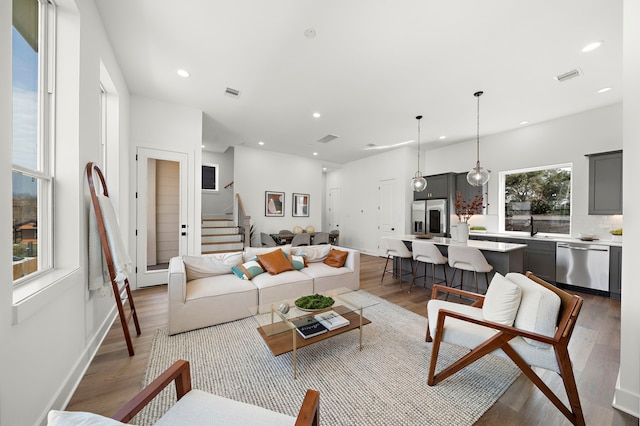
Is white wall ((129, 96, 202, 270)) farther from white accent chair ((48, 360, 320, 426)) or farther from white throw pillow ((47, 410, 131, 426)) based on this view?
white throw pillow ((47, 410, 131, 426))

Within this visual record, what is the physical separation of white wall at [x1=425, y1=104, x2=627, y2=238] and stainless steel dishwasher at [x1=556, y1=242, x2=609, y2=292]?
55cm

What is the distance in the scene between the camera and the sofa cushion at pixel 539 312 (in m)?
1.55

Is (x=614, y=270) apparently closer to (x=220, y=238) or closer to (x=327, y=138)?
(x=327, y=138)

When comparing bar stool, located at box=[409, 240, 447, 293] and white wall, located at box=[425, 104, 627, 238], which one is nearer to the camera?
bar stool, located at box=[409, 240, 447, 293]

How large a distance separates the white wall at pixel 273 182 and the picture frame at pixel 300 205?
0.34 feet

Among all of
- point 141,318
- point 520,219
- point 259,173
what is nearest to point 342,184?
point 259,173

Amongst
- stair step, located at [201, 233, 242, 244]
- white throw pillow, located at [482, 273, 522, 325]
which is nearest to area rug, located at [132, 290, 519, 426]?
white throw pillow, located at [482, 273, 522, 325]

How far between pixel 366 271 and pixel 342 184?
409 centimetres

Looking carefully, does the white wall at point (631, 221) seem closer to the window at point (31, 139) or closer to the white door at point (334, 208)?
the window at point (31, 139)

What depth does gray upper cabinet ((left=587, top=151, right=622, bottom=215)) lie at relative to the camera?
12.3 feet

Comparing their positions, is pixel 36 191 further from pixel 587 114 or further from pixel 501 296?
pixel 587 114

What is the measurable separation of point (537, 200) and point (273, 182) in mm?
6193

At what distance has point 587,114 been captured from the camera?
4.20 meters

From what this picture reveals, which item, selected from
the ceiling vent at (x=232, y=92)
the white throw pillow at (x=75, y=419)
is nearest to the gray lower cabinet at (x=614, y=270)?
the white throw pillow at (x=75, y=419)
